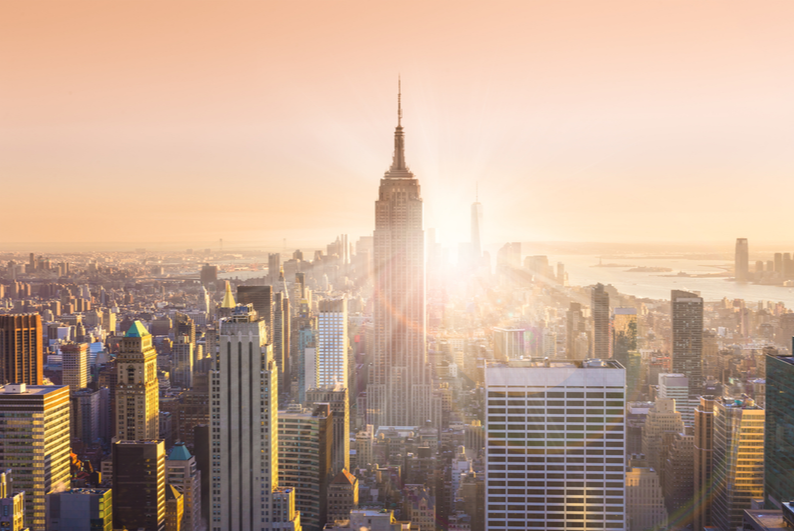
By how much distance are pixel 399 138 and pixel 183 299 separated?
3.26 m

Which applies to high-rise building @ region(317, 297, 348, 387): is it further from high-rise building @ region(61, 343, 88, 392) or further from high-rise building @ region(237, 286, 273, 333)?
high-rise building @ region(61, 343, 88, 392)

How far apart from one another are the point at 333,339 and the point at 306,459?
5.03 m

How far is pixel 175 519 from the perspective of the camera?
6988mm

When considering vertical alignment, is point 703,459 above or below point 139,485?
above

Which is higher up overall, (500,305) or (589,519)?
(500,305)

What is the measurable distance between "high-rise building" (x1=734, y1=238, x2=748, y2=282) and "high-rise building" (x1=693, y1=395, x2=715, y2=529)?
2549 millimetres

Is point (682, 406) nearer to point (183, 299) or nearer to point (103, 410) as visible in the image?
point (183, 299)

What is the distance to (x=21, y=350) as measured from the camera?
942 centimetres

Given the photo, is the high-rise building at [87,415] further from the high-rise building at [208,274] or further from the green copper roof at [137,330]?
the high-rise building at [208,274]

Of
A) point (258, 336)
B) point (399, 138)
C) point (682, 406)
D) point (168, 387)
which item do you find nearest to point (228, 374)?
point (258, 336)

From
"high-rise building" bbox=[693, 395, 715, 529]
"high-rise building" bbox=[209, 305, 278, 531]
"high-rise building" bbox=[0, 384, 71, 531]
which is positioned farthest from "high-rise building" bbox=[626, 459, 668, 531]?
"high-rise building" bbox=[0, 384, 71, 531]

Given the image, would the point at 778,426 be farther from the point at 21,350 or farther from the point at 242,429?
the point at 21,350

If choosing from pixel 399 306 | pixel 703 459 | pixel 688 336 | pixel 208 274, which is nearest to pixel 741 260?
pixel 688 336

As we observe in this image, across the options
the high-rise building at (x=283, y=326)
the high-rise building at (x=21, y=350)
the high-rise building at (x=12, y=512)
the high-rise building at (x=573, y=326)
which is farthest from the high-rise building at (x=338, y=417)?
the high-rise building at (x=21, y=350)
